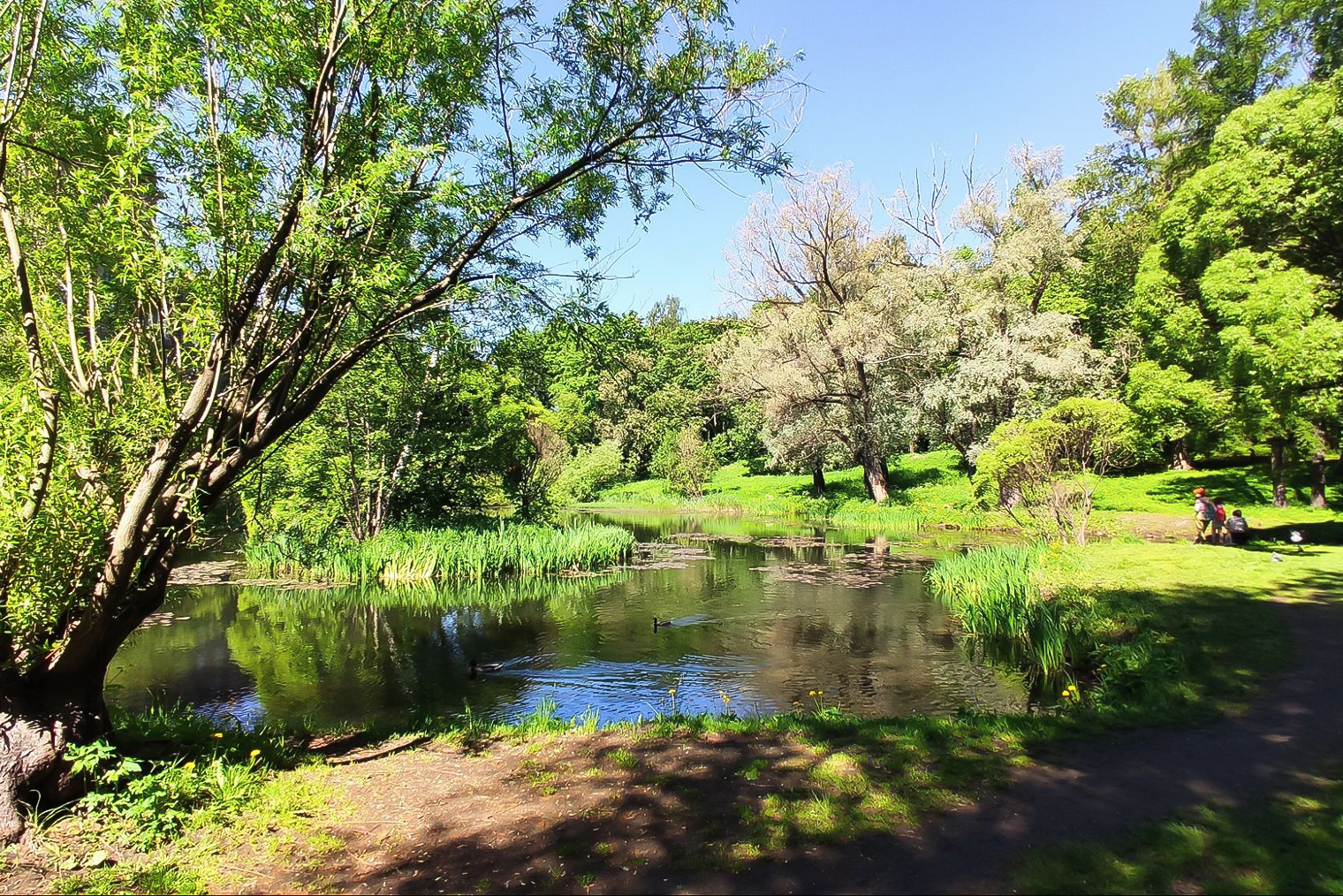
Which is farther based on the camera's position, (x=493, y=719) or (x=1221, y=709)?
(x=493, y=719)

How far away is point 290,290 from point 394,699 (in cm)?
599

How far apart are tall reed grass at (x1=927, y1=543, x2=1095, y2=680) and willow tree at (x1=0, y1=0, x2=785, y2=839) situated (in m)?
7.77

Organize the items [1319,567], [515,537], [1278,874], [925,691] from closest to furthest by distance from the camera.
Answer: [1278,874], [925,691], [1319,567], [515,537]

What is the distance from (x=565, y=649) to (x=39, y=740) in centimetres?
770

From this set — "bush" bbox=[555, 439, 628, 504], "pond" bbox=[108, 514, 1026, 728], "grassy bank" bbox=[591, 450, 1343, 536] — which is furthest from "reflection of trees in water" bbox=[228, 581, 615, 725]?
"bush" bbox=[555, 439, 628, 504]

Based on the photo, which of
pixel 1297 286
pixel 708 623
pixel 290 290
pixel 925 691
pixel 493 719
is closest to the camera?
pixel 290 290

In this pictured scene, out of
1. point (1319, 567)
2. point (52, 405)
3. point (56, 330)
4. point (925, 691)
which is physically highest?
point (56, 330)

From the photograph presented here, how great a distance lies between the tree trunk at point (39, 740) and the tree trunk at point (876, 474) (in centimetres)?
3015

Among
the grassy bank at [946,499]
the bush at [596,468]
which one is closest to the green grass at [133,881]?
the grassy bank at [946,499]

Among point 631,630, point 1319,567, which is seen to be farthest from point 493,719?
point 1319,567

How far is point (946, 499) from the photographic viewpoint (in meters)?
29.4

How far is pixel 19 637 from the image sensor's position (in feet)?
15.1

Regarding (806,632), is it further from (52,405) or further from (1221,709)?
(52,405)

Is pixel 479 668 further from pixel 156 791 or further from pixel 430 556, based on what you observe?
pixel 430 556
